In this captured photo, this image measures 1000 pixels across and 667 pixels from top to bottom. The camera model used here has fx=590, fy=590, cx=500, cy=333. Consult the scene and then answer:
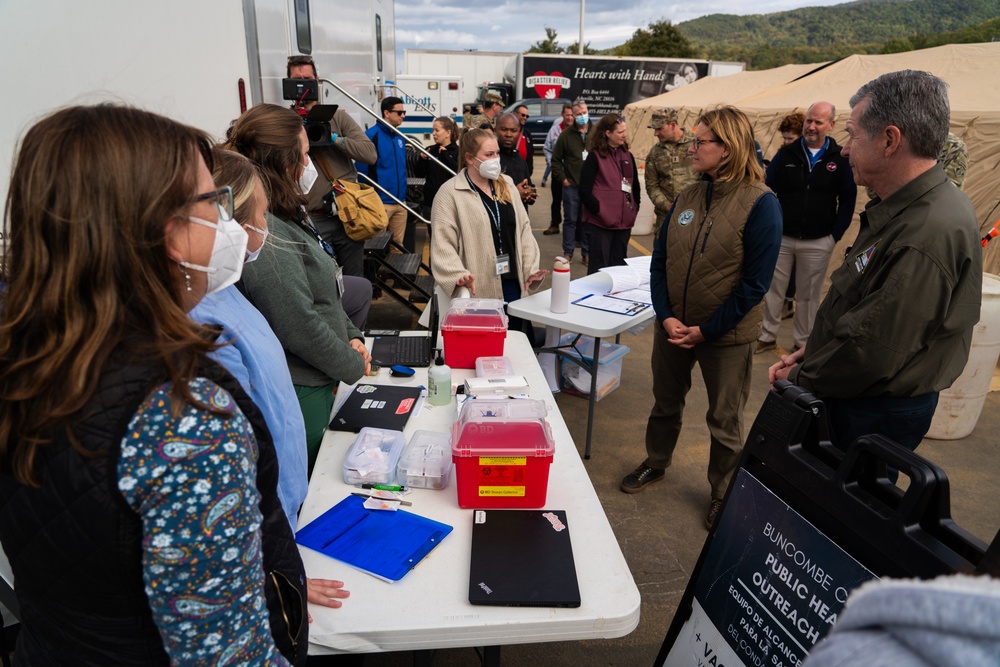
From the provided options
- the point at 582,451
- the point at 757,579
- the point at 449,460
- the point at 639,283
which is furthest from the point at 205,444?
the point at 639,283

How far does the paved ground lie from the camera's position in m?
2.21

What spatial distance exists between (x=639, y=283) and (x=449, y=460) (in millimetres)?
2408

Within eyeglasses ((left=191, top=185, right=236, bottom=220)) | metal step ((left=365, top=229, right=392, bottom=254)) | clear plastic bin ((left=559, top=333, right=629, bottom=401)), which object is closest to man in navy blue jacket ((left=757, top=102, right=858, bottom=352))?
clear plastic bin ((left=559, top=333, right=629, bottom=401))

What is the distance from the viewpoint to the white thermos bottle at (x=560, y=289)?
10.6ft

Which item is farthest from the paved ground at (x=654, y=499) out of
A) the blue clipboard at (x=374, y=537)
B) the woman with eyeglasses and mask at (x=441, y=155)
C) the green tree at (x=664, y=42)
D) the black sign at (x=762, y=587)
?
the green tree at (x=664, y=42)

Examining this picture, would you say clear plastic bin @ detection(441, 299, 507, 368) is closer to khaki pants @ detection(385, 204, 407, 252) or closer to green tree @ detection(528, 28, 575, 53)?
khaki pants @ detection(385, 204, 407, 252)

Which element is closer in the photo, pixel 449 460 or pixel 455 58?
pixel 449 460

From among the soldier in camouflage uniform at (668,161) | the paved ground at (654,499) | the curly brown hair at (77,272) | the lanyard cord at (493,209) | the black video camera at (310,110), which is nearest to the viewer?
the curly brown hair at (77,272)

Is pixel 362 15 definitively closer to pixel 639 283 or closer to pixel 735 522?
pixel 639 283

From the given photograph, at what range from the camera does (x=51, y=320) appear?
77 centimetres

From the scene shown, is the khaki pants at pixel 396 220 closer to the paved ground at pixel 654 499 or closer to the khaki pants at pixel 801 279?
the paved ground at pixel 654 499

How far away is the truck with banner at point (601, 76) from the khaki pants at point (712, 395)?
2116 cm

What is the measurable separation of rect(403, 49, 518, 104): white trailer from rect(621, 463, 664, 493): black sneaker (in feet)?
82.5

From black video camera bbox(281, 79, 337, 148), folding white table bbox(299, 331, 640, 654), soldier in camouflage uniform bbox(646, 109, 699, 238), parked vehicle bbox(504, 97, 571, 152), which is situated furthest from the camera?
parked vehicle bbox(504, 97, 571, 152)
